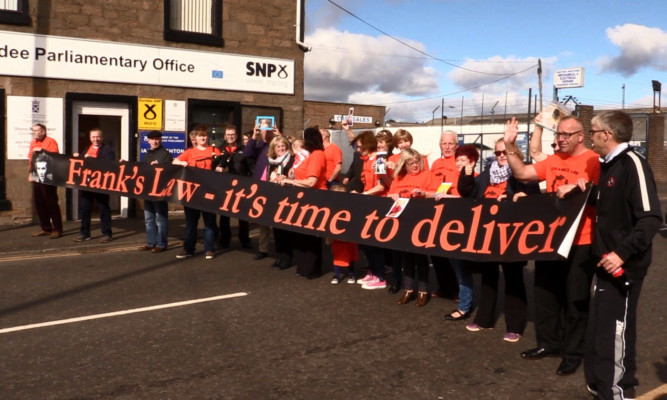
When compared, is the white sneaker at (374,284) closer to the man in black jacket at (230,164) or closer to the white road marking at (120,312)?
the white road marking at (120,312)

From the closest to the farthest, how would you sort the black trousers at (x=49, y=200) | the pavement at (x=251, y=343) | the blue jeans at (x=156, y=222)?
the pavement at (x=251, y=343) < the blue jeans at (x=156, y=222) < the black trousers at (x=49, y=200)

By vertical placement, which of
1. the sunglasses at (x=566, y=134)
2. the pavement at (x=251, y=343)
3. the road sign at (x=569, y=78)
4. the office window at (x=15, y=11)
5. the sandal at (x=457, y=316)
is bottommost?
the pavement at (x=251, y=343)

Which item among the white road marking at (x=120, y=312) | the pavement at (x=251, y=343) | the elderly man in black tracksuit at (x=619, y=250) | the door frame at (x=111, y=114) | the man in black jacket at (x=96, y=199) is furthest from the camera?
the door frame at (x=111, y=114)

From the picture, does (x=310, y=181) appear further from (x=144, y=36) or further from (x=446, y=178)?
(x=144, y=36)

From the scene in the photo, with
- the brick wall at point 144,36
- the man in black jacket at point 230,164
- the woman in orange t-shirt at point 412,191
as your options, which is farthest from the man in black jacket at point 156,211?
the woman in orange t-shirt at point 412,191

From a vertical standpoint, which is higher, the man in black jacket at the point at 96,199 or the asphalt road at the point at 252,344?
the man in black jacket at the point at 96,199

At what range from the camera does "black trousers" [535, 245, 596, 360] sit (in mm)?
4773

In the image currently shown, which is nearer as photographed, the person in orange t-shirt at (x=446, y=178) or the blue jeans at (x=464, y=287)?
the blue jeans at (x=464, y=287)

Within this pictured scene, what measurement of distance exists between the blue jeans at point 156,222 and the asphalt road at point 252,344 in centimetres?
154

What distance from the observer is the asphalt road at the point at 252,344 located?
4.46 metres

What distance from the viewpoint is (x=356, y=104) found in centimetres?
5588

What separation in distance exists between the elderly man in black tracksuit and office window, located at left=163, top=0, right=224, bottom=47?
1159cm

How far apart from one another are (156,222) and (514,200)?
20.5 ft

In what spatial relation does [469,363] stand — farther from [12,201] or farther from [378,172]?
[12,201]
